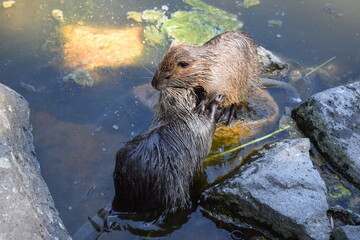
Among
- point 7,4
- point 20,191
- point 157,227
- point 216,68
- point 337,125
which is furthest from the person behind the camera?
point 7,4

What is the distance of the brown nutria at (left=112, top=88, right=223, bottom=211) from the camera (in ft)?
8.55

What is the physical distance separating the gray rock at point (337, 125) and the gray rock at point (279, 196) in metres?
0.44

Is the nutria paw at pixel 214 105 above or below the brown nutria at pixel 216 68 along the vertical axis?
below

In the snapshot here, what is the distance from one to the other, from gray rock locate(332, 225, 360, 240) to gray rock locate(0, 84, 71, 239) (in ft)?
5.57

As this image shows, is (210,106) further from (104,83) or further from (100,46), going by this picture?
(100,46)

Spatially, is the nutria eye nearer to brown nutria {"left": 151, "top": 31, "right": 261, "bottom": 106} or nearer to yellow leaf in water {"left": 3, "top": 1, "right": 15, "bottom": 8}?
brown nutria {"left": 151, "top": 31, "right": 261, "bottom": 106}

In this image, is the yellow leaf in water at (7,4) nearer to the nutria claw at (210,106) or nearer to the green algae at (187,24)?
the green algae at (187,24)

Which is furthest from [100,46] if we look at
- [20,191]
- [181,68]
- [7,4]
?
[20,191]

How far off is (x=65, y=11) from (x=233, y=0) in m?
2.12

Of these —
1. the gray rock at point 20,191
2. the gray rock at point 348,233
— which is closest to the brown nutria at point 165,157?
the gray rock at point 20,191

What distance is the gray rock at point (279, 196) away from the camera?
2680 mm

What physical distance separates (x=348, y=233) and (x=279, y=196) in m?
0.48

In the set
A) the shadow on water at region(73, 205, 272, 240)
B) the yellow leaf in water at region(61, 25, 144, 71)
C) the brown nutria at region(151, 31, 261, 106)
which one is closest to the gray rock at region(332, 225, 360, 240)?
the shadow on water at region(73, 205, 272, 240)

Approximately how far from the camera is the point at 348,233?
8.29 ft
